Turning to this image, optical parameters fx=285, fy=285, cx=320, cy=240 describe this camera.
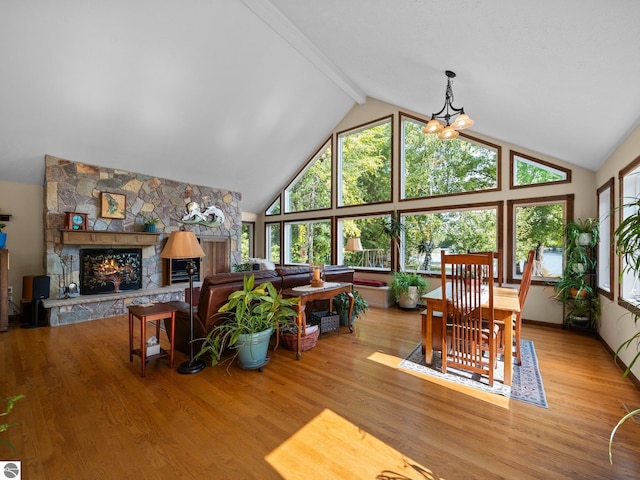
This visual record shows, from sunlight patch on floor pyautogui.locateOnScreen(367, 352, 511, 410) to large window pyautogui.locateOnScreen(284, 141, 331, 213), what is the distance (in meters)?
4.86

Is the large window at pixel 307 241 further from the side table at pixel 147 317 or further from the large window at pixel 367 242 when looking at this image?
the side table at pixel 147 317

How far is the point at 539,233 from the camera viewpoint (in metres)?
4.65

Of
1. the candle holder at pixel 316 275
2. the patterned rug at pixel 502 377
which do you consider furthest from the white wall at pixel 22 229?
the patterned rug at pixel 502 377

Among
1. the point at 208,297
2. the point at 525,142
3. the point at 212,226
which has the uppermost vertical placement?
the point at 525,142

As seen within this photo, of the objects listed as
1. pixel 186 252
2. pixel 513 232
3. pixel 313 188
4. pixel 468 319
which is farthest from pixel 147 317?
pixel 313 188

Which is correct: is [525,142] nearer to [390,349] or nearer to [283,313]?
[390,349]

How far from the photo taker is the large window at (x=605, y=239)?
3.49m

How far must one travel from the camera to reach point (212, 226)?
22.8ft

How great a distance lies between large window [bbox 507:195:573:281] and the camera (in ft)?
14.7

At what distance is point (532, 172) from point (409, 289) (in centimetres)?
283

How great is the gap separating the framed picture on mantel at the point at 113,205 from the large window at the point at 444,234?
5629 mm

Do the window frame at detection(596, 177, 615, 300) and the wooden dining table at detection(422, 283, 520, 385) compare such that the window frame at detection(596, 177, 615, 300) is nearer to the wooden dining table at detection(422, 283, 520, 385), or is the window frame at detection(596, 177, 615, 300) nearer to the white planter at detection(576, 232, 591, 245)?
the white planter at detection(576, 232, 591, 245)

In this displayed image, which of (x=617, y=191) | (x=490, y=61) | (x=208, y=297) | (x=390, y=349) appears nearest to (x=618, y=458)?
(x=390, y=349)

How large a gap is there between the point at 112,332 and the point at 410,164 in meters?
6.15
